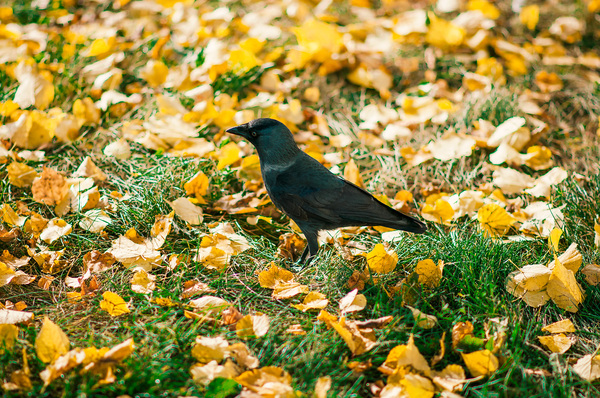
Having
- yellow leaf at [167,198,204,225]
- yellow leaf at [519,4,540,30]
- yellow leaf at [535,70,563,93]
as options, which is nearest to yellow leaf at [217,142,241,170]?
yellow leaf at [167,198,204,225]

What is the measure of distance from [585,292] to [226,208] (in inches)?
76.1

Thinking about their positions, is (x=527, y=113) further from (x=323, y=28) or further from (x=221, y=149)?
(x=221, y=149)

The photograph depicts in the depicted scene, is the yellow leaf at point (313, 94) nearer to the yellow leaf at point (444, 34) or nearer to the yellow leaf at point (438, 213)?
the yellow leaf at point (444, 34)

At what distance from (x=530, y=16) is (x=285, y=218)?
3492mm

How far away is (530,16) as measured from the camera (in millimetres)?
4793

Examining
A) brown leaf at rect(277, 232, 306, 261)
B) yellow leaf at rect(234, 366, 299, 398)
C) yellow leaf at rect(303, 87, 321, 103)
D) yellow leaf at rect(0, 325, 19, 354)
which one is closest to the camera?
yellow leaf at rect(234, 366, 299, 398)

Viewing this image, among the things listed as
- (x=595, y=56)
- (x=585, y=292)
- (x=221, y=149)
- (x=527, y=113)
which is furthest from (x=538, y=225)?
(x=595, y=56)

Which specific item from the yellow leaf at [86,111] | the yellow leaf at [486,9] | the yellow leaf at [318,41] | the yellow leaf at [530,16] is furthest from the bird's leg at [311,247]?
the yellow leaf at [530,16]

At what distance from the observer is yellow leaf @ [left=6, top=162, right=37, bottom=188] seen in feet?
9.25

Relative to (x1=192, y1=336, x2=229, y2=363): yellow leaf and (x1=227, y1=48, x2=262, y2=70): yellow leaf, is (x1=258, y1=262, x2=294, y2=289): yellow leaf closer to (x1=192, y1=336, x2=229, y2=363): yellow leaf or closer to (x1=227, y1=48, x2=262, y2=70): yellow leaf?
(x1=192, y1=336, x2=229, y2=363): yellow leaf

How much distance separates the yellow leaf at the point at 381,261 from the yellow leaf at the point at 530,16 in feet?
11.8

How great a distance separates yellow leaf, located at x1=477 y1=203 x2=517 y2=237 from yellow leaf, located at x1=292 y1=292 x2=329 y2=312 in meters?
1.04

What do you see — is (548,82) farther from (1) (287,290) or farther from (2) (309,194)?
(1) (287,290)

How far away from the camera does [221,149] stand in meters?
3.21
